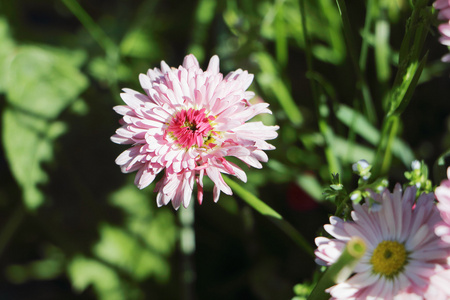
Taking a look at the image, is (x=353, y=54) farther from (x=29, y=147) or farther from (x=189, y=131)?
(x=29, y=147)

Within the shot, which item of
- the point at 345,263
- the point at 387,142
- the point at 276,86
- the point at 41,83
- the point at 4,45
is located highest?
the point at 4,45

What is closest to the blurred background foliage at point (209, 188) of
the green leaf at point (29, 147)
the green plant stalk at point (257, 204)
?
the green leaf at point (29, 147)

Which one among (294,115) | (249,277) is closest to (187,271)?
(249,277)

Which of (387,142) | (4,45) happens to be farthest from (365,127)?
(4,45)

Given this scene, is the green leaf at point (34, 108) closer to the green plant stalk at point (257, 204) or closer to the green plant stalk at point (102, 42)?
the green plant stalk at point (102, 42)

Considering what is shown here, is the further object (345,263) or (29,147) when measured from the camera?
(29,147)

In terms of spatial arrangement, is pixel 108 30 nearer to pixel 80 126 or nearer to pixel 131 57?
pixel 131 57

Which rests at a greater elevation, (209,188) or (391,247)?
(209,188)
